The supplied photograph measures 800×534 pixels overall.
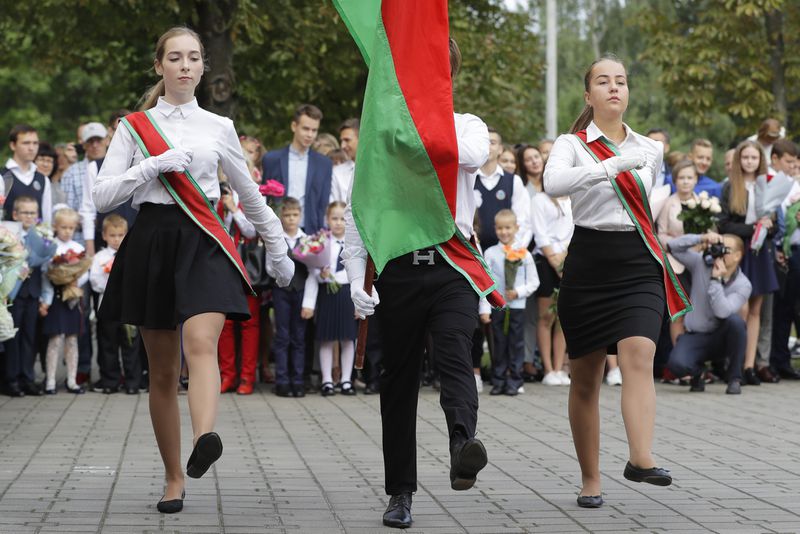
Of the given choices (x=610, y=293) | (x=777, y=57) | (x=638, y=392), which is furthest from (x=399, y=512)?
(x=777, y=57)

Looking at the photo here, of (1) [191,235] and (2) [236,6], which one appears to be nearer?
(1) [191,235]

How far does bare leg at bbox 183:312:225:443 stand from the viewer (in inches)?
253

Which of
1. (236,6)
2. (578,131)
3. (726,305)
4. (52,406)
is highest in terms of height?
(236,6)

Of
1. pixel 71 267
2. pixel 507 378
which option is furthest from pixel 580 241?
pixel 71 267

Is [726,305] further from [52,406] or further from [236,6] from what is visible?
[236,6]

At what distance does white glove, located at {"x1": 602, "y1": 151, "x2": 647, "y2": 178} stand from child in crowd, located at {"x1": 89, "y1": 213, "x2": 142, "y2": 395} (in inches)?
285

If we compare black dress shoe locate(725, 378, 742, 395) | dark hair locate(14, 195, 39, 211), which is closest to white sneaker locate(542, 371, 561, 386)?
black dress shoe locate(725, 378, 742, 395)

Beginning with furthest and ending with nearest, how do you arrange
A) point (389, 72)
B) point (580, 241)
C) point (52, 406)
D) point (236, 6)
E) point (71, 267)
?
point (236, 6), point (71, 267), point (52, 406), point (580, 241), point (389, 72)

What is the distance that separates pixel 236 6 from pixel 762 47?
12.2 m

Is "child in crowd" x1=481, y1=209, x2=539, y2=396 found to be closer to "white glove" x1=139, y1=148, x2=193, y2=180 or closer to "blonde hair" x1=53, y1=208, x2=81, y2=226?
"blonde hair" x1=53, y1=208, x2=81, y2=226

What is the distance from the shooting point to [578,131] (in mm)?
7164

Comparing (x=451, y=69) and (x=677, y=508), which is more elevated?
(x=451, y=69)

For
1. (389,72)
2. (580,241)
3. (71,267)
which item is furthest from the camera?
(71,267)

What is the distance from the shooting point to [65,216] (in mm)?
12938
